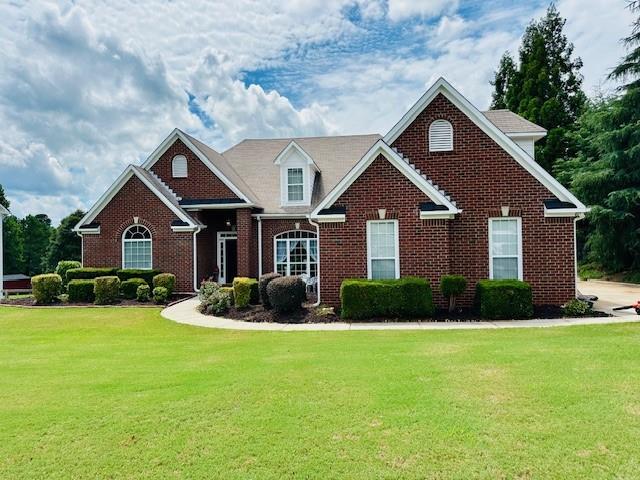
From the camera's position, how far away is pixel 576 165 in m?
31.8

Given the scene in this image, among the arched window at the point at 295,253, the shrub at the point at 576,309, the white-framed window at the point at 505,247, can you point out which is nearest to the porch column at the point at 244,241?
the arched window at the point at 295,253

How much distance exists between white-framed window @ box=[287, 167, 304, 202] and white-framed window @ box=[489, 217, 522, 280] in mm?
9165

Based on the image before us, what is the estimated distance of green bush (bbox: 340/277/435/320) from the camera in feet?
41.9

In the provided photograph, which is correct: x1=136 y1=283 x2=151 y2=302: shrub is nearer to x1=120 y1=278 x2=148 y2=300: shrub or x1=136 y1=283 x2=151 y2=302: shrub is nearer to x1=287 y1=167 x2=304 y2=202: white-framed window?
x1=120 y1=278 x2=148 y2=300: shrub

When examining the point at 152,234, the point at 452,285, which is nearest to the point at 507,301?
the point at 452,285

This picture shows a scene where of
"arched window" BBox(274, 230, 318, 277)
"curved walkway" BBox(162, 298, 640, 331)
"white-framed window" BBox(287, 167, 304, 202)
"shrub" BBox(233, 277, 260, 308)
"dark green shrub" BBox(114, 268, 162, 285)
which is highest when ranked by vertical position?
"white-framed window" BBox(287, 167, 304, 202)

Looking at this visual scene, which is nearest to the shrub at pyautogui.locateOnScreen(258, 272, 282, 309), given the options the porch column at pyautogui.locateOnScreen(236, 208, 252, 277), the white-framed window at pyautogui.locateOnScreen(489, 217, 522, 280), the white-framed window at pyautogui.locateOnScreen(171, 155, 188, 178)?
the porch column at pyautogui.locateOnScreen(236, 208, 252, 277)

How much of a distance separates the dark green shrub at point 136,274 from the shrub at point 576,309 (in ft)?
49.0

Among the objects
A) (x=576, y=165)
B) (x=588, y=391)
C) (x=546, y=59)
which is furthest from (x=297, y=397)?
(x=546, y=59)

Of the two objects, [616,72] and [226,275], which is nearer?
[226,275]

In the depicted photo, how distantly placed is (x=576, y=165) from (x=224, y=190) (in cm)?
2497

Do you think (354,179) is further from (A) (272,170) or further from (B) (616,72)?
(B) (616,72)

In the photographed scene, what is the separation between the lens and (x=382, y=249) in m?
14.0

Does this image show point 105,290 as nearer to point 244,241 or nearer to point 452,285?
point 244,241
